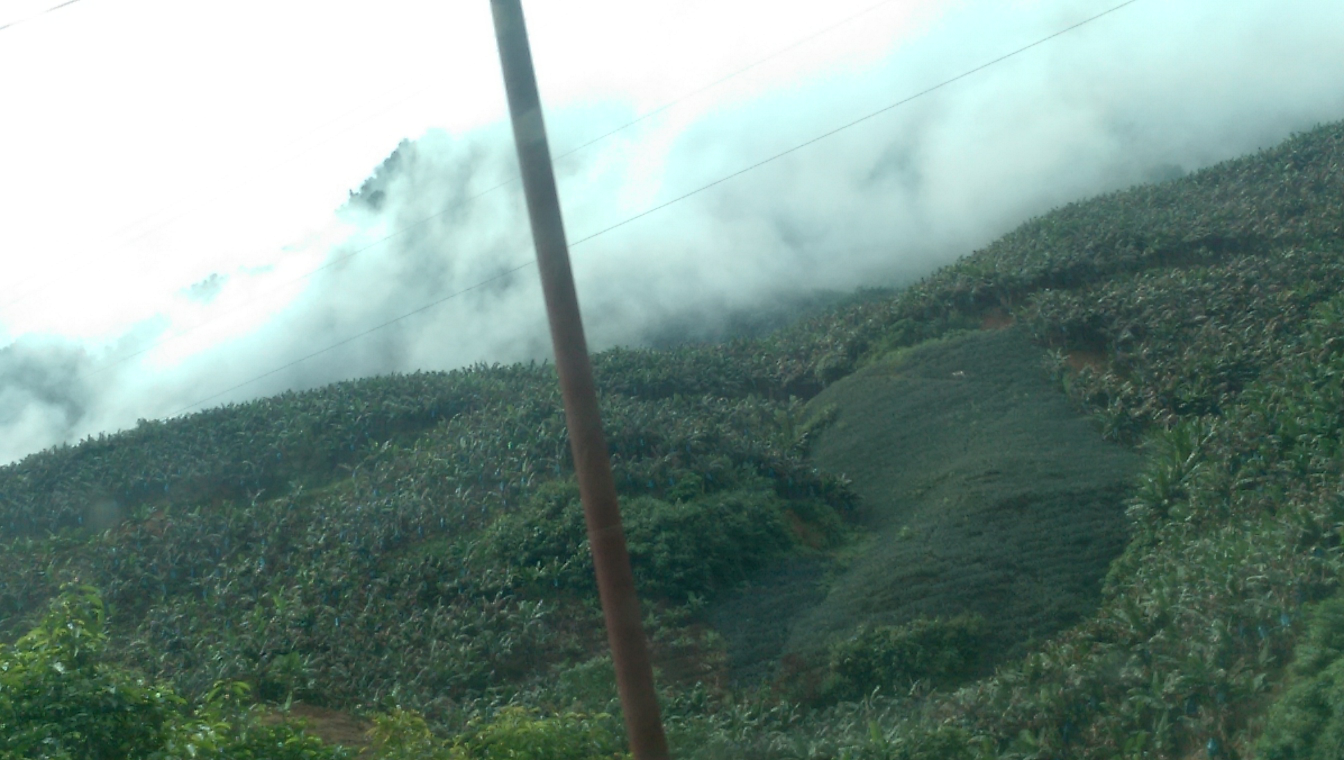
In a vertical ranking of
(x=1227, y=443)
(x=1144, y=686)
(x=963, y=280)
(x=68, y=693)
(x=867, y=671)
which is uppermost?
(x=963, y=280)

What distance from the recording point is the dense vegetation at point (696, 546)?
748cm

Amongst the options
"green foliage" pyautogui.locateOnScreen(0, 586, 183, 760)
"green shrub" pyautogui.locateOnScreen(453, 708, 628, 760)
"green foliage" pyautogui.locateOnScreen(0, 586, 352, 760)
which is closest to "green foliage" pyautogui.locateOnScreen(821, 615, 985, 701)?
"green shrub" pyautogui.locateOnScreen(453, 708, 628, 760)

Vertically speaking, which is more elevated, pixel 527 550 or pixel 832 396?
pixel 832 396

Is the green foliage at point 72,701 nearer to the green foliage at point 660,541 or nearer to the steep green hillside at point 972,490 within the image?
the green foliage at point 660,541

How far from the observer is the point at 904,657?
33.2 feet

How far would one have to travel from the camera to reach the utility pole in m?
5.21

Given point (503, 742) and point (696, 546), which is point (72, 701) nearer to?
point (503, 742)

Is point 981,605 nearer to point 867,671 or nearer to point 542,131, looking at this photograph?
point 867,671

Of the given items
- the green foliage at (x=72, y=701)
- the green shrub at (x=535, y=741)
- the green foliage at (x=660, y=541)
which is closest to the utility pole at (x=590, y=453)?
the green shrub at (x=535, y=741)

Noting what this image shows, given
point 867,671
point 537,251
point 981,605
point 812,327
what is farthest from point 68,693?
point 812,327

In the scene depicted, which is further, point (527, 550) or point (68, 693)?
point (527, 550)

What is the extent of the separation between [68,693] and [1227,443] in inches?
454

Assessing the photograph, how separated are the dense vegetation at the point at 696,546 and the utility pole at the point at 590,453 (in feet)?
6.66

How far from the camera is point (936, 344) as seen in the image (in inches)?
778
